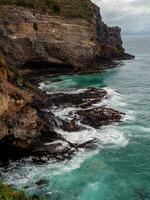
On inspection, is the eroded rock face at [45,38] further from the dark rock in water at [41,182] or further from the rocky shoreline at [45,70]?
the dark rock in water at [41,182]

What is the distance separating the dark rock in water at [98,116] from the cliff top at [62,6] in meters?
44.0

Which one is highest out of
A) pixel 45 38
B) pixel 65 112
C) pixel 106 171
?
pixel 45 38

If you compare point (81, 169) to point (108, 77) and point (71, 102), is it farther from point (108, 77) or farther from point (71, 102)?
point (108, 77)

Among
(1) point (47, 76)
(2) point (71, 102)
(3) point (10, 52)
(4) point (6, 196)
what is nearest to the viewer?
(4) point (6, 196)

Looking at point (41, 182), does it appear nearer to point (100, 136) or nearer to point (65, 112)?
point (100, 136)

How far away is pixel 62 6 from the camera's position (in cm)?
10519

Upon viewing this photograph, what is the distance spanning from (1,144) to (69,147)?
7842 millimetres

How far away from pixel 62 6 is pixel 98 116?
5775cm

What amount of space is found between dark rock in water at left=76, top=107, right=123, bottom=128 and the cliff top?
144 feet

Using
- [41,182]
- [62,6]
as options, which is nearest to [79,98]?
[41,182]

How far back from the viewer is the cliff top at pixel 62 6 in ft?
304

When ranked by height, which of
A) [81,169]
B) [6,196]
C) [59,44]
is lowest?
[81,169]

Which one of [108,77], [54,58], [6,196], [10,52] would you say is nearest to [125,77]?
[108,77]

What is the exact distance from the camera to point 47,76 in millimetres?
94000
